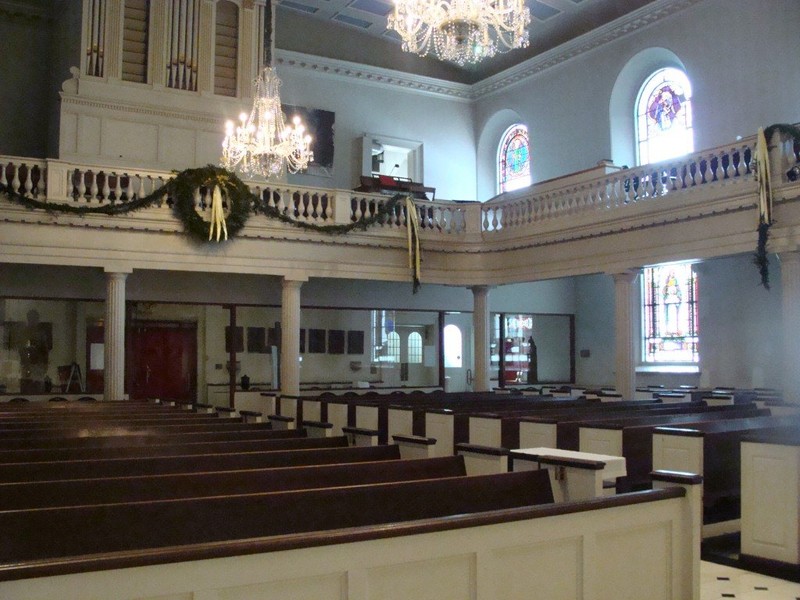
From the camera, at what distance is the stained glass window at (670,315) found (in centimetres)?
1542

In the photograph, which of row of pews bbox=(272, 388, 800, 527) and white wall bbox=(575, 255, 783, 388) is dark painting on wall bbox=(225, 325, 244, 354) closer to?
row of pews bbox=(272, 388, 800, 527)

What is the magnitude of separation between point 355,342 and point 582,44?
786cm

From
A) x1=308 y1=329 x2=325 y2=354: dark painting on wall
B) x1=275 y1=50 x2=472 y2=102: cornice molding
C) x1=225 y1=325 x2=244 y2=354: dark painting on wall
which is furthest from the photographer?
x1=275 y1=50 x2=472 y2=102: cornice molding

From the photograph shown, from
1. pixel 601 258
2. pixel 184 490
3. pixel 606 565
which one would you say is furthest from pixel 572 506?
pixel 601 258

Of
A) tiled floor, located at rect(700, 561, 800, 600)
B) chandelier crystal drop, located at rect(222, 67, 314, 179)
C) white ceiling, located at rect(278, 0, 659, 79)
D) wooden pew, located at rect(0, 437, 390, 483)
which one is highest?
white ceiling, located at rect(278, 0, 659, 79)

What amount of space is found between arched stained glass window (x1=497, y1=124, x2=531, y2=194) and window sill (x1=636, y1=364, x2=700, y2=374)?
542 cm

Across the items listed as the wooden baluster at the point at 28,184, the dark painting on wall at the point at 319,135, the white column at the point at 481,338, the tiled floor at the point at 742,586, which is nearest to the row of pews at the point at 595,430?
the tiled floor at the point at 742,586

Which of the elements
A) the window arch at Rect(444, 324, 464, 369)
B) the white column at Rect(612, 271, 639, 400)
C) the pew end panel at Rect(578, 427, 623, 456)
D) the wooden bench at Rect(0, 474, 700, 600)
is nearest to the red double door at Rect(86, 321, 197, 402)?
the window arch at Rect(444, 324, 464, 369)

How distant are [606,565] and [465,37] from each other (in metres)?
5.76

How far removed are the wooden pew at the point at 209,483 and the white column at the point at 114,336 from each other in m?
8.77

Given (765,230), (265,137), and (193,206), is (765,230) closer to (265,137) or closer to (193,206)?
(265,137)

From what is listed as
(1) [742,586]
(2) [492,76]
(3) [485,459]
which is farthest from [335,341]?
(1) [742,586]

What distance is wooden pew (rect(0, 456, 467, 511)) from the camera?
3.99 m

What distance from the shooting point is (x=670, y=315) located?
15.9 metres
